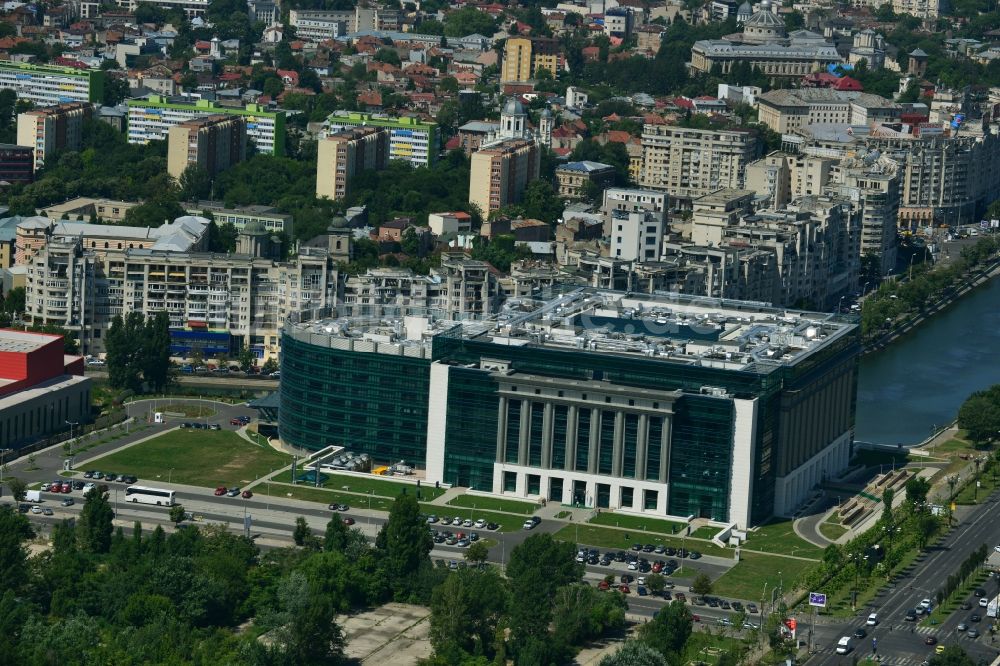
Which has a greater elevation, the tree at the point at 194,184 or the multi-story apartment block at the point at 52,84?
the multi-story apartment block at the point at 52,84

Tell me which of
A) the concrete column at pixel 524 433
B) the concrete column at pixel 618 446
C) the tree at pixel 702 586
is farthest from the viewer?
the concrete column at pixel 524 433

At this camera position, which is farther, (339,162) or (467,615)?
(339,162)

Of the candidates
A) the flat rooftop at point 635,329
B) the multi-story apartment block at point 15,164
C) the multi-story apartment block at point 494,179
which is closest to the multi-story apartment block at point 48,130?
the multi-story apartment block at point 15,164

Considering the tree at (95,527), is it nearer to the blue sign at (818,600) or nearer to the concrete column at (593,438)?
the concrete column at (593,438)

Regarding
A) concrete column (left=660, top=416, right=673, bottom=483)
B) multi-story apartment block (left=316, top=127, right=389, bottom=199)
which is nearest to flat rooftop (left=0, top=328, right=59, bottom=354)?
concrete column (left=660, top=416, right=673, bottom=483)

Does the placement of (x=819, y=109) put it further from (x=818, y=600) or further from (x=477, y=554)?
(x=818, y=600)

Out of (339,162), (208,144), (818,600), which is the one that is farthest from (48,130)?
(818,600)
